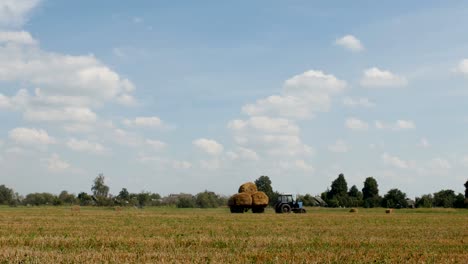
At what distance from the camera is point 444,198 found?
9938 cm

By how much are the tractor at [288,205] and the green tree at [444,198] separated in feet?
181

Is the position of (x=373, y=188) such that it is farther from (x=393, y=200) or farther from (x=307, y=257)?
(x=307, y=257)

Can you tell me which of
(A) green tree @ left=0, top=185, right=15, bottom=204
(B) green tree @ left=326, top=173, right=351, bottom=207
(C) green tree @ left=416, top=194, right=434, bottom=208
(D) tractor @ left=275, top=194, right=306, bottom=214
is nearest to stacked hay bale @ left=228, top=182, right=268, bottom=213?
(D) tractor @ left=275, top=194, right=306, bottom=214

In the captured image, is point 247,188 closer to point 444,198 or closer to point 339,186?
point 444,198

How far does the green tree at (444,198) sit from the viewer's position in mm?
97250

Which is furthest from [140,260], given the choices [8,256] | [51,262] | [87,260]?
[8,256]

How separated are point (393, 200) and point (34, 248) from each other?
92.1 metres

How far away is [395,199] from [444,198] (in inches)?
365

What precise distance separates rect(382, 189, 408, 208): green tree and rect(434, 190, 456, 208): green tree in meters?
6.16

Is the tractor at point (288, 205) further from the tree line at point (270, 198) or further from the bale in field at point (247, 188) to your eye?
the tree line at point (270, 198)

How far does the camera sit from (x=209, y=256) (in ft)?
43.8

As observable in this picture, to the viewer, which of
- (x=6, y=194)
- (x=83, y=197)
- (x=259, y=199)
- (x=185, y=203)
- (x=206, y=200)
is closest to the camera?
(x=259, y=199)

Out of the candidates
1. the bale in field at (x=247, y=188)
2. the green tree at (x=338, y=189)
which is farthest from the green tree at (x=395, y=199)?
the bale in field at (x=247, y=188)

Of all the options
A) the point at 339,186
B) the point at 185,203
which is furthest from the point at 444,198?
the point at 185,203
